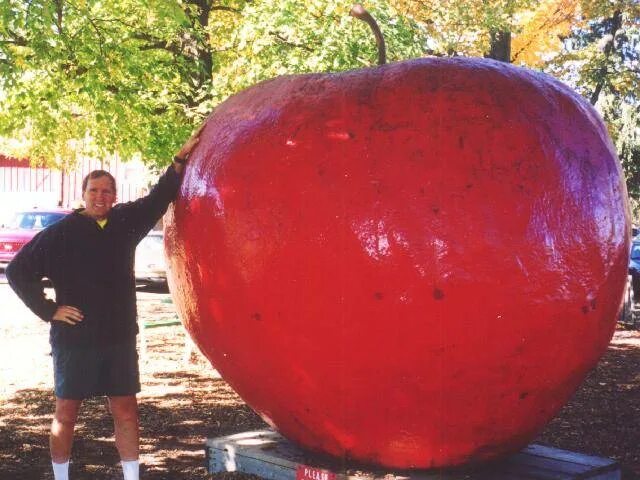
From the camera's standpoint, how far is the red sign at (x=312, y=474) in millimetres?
3730

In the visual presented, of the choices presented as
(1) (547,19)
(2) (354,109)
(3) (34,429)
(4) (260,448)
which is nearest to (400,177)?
(2) (354,109)

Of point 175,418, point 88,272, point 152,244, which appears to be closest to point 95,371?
point 88,272

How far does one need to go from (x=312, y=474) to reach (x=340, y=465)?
15 centimetres

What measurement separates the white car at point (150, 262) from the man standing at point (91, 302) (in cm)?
1349

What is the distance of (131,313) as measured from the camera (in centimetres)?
439

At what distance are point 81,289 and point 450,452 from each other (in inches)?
75.7

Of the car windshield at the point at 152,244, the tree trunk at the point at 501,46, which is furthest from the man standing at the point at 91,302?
the car windshield at the point at 152,244

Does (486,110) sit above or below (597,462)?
above

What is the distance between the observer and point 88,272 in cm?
430

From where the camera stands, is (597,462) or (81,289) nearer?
(597,462)

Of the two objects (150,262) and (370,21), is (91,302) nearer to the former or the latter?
(370,21)

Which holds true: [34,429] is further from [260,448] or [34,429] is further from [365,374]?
[365,374]

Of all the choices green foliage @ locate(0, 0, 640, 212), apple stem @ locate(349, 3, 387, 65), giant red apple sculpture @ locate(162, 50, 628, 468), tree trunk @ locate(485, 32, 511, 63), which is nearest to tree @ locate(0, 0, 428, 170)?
green foliage @ locate(0, 0, 640, 212)

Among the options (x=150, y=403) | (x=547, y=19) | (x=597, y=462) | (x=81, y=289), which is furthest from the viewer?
(x=547, y=19)
